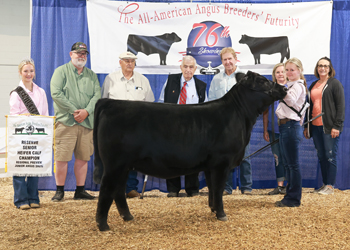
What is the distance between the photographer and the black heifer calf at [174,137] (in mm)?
3127

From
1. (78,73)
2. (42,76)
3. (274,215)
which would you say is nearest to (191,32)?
(78,73)

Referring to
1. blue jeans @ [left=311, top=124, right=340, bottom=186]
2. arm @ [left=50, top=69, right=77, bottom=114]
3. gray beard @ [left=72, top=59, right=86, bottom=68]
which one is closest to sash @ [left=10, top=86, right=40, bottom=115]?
arm @ [left=50, top=69, right=77, bottom=114]

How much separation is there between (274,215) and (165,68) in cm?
306

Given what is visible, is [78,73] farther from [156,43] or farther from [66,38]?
[156,43]

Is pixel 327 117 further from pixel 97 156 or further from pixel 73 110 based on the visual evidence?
pixel 73 110

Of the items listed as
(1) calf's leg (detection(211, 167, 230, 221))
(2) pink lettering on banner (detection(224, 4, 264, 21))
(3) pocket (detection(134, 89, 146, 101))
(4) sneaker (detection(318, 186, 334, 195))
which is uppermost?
(2) pink lettering on banner (detection(224, 4, 264, 21))

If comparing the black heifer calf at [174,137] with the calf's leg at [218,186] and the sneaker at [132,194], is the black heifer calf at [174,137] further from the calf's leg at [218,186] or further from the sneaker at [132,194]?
the sneaker at [132,194]

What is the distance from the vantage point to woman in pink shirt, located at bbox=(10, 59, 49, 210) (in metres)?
4.37

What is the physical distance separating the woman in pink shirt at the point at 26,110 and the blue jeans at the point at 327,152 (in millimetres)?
4115

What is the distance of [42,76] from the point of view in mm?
5652

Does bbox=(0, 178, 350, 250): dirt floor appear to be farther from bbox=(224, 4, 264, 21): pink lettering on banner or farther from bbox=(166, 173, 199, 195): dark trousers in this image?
bbox=(224, 4, 264, 21): pink lettering on banner

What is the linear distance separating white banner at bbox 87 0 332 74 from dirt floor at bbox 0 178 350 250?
238 cm

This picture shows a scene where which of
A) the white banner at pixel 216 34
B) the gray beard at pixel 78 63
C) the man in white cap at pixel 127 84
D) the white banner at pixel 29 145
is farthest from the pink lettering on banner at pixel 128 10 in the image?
the white banner at pixel 29 145

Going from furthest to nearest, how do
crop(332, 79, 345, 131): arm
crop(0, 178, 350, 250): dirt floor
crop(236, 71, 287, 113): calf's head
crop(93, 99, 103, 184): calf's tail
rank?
crop(332, 79, 345, 131): arm → crop(236, 71, 287, 113): calf's head → crop(93, 99, 103, 184): calf's tail → crop(0, 178, 350, 250): dirt floor
